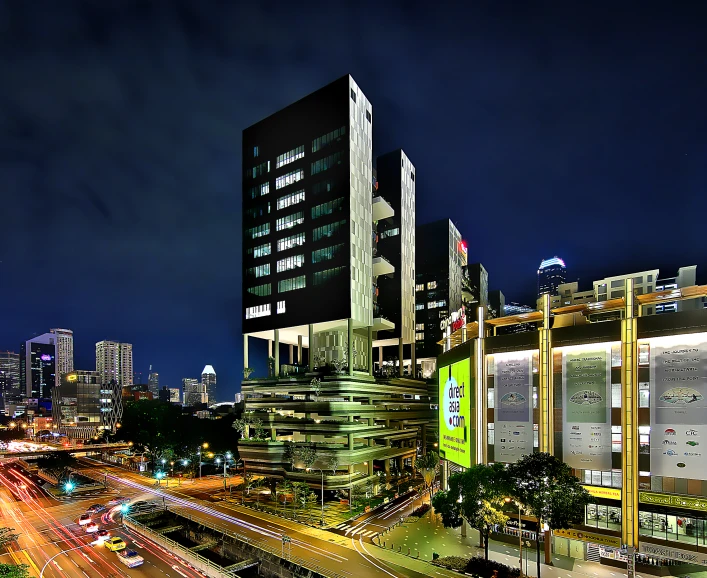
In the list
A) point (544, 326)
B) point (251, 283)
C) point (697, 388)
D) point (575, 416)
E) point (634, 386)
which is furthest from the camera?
point (251, 283)

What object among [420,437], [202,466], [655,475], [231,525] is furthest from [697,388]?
[202,466]

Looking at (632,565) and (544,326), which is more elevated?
(544,326)

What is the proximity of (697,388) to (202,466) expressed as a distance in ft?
367

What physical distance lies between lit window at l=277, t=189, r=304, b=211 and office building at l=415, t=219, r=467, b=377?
276 feet

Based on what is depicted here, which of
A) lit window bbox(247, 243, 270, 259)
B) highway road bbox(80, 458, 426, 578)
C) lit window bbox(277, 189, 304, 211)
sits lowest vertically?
highway road bbox(80, 458, 426, 578)

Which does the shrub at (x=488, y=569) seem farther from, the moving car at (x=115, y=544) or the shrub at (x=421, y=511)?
the moving car at (x=115, y=544)

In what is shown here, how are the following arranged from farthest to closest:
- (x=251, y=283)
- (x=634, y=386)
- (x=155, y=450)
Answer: (x=155, y=450) → (x=251, y=283) → (x=634, y=386)

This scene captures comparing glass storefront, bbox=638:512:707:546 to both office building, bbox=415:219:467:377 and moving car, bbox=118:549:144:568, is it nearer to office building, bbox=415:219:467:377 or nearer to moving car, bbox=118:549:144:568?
moving car, bbox=118:549:144:568

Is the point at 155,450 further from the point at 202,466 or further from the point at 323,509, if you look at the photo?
the point at 323,509

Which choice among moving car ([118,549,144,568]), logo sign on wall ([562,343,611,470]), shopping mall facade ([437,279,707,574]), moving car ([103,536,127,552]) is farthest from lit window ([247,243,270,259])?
logo sign on wall ([562,343,611,470])

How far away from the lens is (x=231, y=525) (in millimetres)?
70312

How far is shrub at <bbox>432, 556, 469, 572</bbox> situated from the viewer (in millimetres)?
51659

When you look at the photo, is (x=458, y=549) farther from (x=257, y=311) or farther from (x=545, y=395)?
(x=257, y=311)

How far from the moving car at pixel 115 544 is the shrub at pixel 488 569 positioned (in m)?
42.9
